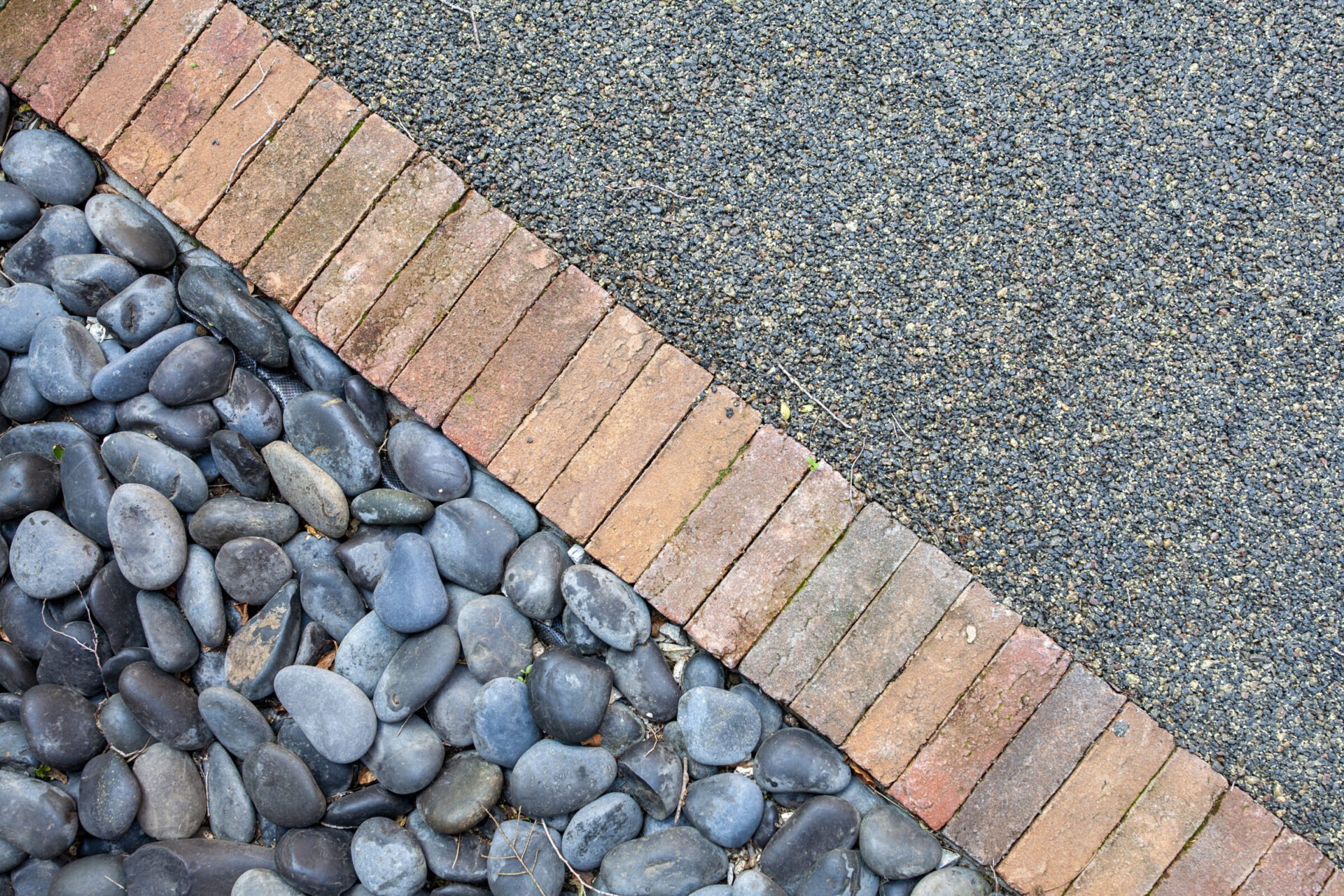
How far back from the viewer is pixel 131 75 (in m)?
1.99

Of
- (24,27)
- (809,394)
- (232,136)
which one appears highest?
(809,394)

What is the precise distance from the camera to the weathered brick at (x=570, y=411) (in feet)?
6.26

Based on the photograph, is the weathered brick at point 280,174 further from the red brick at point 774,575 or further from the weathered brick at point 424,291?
the red brick at point 774,575

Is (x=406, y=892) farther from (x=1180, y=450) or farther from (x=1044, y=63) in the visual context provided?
(x=1044, y=63)

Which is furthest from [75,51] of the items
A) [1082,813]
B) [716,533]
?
[1082,813]

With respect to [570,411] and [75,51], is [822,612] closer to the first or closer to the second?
Result: [570,411]

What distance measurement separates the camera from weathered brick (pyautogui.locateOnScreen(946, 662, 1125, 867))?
1.84 m

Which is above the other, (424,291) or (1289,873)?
(1289,873)

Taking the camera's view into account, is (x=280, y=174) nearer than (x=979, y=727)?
No

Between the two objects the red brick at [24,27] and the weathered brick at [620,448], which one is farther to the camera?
the red brick at [24,27]

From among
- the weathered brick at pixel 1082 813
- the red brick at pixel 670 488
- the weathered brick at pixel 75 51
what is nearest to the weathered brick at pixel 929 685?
the weathered brick at pixel 1082 813

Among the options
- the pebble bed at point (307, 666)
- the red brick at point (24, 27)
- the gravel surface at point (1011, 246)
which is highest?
the gravel surface at point (1011, 246)

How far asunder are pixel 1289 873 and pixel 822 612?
3.56 feet

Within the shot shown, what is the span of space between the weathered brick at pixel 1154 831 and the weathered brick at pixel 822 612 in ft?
2.27
